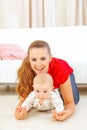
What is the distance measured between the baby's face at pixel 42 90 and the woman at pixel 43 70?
93 millimetres

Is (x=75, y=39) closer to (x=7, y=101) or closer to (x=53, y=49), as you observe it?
(x=53, y=49)

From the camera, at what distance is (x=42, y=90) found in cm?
146

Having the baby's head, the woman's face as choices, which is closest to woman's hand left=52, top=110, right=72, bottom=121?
the baby's head

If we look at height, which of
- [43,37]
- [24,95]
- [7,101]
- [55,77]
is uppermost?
[43,37]

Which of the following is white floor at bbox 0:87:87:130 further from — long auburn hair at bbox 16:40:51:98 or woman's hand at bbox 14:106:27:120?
long auburn hair at bbox 16:40:51:98

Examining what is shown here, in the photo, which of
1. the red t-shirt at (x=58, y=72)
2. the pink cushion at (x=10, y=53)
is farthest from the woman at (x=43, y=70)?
the pink cushion at (x=10, y=53)

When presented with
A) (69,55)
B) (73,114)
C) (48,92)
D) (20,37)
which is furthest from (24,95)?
(20,37)

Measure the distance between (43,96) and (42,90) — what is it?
43mm

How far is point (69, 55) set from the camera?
2617 millimetres

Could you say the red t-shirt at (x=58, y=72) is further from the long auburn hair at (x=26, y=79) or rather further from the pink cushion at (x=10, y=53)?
the pink cushion at (x=10, y=53)

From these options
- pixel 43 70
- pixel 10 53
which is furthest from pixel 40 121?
pixel 10 53

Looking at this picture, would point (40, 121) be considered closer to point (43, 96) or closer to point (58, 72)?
point (43, 96)

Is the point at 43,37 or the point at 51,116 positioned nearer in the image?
the point at 51,116

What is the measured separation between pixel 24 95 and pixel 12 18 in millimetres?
2402
